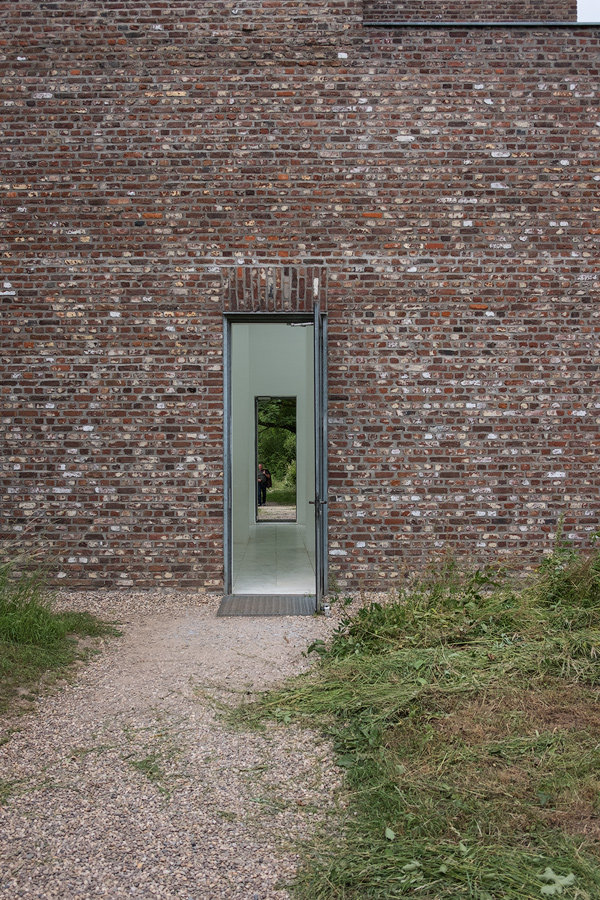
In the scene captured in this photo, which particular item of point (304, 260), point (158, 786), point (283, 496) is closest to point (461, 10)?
point (304, 260)

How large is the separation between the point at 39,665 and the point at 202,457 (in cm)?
234

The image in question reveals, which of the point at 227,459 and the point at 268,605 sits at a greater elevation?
the point at 227,459

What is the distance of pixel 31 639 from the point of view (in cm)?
450

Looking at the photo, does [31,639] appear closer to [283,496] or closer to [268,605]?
[268,605]

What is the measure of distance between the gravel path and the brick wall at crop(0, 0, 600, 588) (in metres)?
1.92

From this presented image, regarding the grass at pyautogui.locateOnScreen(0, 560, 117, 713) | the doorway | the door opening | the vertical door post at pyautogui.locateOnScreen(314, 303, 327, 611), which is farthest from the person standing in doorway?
the grass at pyautogui.locateOnScreen(0, 560, 117, 713)

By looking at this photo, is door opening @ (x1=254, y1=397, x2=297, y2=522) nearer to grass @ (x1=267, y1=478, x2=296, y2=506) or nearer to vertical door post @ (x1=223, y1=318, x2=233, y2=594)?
grass @ (x1=267, y1=478, x2=296, y2=506)

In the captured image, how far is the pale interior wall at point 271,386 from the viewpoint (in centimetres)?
1095

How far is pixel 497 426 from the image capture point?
6.20m

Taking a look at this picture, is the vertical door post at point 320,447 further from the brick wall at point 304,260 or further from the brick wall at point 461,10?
the brick wall at point 461,10

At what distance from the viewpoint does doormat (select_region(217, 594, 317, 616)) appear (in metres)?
5.75

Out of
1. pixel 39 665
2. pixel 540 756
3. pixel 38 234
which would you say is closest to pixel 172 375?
pixel 38 234

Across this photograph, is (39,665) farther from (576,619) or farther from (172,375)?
(576,619)

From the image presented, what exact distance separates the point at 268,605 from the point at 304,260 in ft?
9.52
